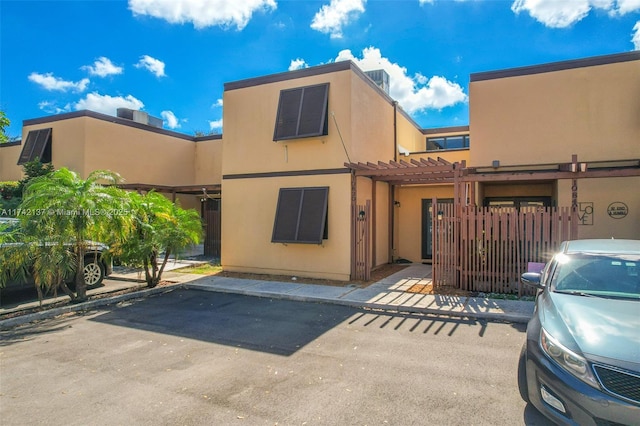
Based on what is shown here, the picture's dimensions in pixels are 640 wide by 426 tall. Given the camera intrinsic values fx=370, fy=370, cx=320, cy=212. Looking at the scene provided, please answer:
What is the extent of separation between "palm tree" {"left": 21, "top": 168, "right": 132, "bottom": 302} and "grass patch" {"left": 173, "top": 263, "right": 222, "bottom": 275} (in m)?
3.63

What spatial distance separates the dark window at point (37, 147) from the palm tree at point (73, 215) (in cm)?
1056

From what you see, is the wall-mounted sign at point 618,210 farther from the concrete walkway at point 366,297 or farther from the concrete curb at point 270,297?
the concrete curb at point 270,297

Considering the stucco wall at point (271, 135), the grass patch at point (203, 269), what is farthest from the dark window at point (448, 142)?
the grass patch at point (203, 269)

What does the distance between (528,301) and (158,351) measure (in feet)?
23.2

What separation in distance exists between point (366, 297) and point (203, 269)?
6.56 meters

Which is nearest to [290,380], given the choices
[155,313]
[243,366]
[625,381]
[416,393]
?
[243,366]

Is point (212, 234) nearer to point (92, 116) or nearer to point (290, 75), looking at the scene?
point (92, 116)

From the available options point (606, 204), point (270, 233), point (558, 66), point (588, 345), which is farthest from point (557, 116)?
point (588, 345)

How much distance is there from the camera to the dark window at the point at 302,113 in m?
10.3

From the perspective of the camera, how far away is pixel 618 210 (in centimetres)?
949

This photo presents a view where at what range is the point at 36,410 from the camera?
3.74 metres

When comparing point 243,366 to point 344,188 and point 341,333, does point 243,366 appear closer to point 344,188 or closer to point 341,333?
point 341,333

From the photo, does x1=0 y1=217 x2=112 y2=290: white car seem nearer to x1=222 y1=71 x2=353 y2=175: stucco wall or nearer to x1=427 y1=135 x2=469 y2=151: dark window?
x1=222 y1=71 x2=353 y2=175: stucco wall

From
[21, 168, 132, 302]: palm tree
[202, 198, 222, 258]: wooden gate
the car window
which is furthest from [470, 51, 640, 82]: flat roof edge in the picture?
[202, 198, 222, 258]: wooden gate
